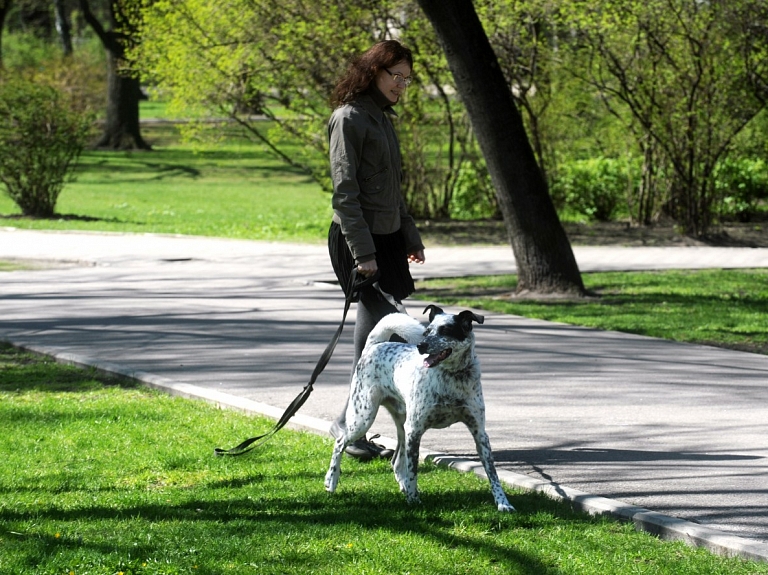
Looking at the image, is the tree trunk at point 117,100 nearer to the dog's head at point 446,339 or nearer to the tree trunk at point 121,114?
the tree trunk at point 121,114

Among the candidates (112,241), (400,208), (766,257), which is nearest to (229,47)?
(112,241)

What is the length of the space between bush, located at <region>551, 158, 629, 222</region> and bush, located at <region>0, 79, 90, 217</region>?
378 inches

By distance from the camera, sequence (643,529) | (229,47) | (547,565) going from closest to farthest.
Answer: (547,565) → (643,529) → (229,47)

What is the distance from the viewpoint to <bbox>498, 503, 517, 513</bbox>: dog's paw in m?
5.17

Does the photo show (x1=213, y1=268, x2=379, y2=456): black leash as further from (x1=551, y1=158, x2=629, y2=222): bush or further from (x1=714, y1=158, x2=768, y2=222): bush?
(x1=551, y1=158, x2=629, y2=222): bush

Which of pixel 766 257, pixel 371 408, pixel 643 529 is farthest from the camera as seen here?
→ pixel 766 257

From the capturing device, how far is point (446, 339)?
4914 mm

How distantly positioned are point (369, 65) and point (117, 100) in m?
34.9

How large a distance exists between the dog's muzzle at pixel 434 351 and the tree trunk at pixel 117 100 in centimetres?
3261

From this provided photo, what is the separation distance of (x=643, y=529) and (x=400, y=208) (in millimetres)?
2079

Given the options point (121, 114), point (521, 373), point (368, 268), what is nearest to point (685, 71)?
point (521, 373)

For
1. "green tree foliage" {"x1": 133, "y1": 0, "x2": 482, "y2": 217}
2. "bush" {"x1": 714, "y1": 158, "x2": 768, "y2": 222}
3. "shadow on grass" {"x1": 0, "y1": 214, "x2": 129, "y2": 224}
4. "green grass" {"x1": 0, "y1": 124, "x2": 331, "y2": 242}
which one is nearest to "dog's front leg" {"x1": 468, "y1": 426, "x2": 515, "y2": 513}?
"green tree foliage" {"x1": 133, "y1": 0, "x2": 482, "y2": 217}

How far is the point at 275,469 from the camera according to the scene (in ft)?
19.9

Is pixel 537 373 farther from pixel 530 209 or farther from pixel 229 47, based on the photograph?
pixel 229 47
